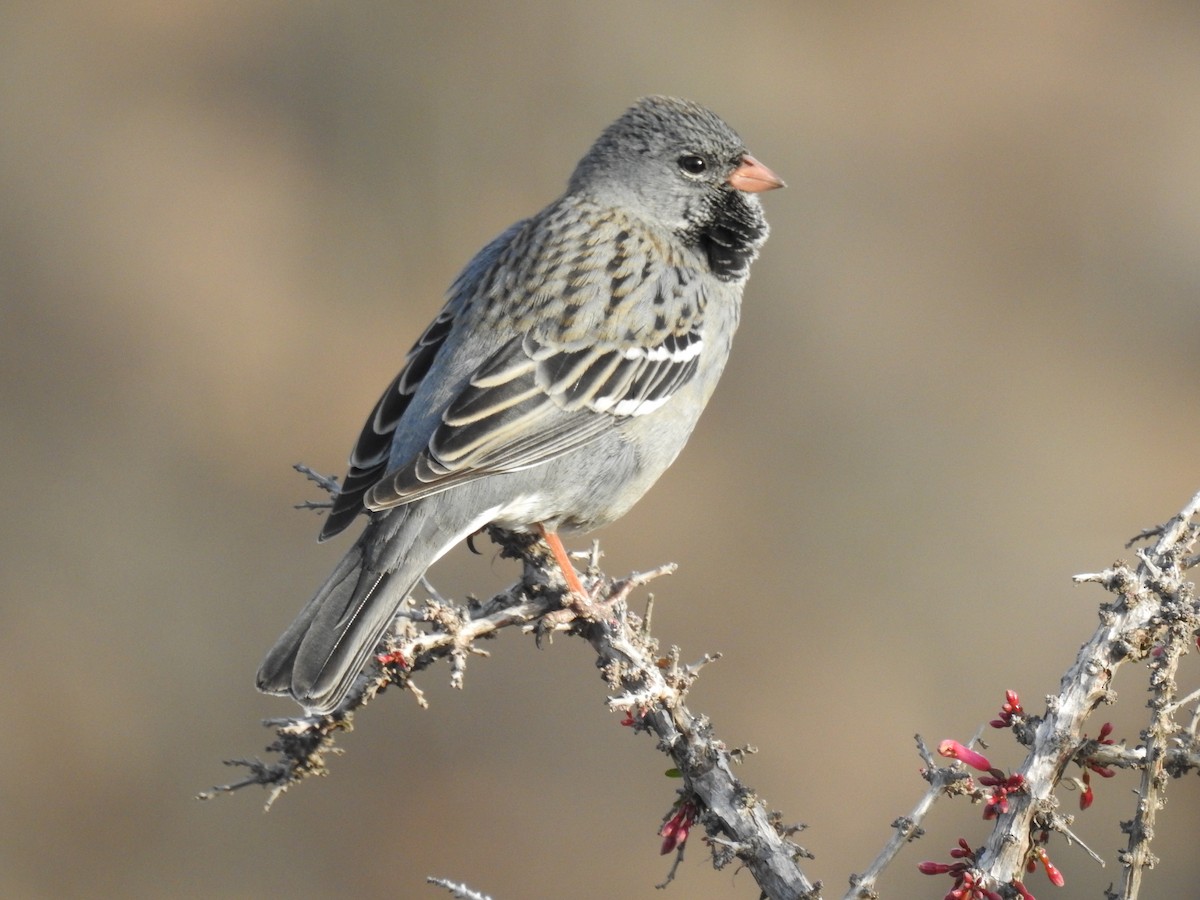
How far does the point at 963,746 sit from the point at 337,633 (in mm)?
1907

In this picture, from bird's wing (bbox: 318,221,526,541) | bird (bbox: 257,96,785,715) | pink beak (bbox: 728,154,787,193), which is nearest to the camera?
bird (bbox: 257,96,785,715)

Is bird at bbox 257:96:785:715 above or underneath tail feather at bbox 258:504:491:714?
above

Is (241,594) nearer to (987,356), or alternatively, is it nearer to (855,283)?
(855,283)

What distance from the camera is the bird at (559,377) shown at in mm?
4473

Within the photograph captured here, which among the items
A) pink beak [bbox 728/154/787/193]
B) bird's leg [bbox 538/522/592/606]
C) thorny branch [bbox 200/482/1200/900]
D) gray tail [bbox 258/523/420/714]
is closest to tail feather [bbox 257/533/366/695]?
gray tail [bbox 258/523/420/714]

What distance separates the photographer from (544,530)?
511cm

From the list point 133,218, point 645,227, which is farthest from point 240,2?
point 645,227

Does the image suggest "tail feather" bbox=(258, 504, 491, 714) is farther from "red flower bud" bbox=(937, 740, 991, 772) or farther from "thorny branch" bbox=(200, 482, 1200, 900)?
"red flower bud" bbox=(937, 740, 991, 772)

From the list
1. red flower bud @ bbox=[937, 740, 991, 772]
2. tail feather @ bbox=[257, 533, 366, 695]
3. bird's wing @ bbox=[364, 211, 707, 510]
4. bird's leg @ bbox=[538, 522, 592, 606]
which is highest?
bird's wing @ bbox=[364, 211, 707, 510]

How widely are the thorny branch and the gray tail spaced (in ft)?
0.40

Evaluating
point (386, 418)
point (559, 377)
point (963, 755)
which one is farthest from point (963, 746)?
point (386, 418)

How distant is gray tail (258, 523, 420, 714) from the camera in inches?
156

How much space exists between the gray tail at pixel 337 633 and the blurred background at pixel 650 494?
4.53 m

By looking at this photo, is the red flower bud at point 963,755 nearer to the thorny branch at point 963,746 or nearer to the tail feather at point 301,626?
the thorny branch at point 963,746
